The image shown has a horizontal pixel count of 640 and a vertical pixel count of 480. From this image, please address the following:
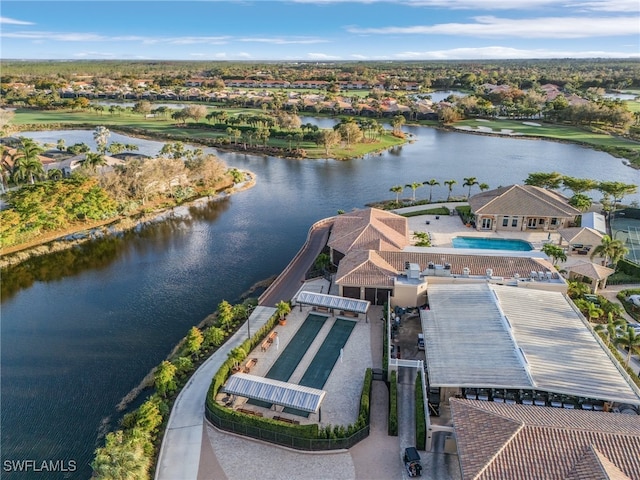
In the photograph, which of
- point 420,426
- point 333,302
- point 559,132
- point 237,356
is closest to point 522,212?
point 333,302

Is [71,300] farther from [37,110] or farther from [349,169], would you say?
[37,110]

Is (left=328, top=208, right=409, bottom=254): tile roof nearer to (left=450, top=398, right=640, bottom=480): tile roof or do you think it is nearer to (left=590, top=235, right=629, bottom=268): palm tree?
(left=590, top=235, right=629, bottom=268): palm tree

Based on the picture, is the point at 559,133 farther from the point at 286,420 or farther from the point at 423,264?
the point at 286,420

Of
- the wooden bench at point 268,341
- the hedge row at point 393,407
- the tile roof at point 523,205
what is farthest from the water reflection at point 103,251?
the tile roof at point 523,205

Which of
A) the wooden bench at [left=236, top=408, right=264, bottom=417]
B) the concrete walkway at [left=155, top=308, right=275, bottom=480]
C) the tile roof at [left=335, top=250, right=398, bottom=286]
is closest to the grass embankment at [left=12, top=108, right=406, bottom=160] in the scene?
the tile roof at [left=335, top=250, right=398, bottom=286]

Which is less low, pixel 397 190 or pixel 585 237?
pixel 397 190

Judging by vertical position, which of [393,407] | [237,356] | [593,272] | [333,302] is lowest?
[393,407]
